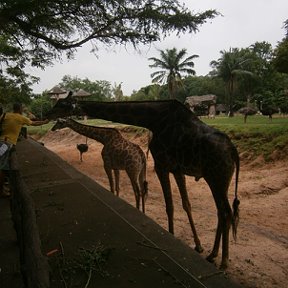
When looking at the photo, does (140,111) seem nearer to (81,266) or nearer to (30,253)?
(81,266)

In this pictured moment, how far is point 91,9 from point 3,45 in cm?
796

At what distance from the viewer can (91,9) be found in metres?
9.63

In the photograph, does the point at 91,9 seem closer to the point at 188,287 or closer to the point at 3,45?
the point at 3,45

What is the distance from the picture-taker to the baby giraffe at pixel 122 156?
22.2 feet

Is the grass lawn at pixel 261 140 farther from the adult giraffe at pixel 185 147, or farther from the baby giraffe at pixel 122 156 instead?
the adult giraffe at pixel 185 147

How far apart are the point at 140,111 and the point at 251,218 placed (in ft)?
14.4

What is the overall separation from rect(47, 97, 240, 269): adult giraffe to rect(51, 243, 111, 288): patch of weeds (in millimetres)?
1684

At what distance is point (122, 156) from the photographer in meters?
6.93

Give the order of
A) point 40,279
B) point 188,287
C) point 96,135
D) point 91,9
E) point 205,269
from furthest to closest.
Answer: point 91,9 < point 96,135 < point 205,269 < point 188,287 < point 40,279

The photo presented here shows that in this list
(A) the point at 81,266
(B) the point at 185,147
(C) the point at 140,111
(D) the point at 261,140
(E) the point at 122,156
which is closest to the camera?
(A) the point at 81,266

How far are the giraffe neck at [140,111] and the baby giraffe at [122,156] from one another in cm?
200

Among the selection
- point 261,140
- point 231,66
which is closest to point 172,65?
point 231,66

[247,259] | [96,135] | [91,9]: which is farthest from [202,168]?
[91,9]

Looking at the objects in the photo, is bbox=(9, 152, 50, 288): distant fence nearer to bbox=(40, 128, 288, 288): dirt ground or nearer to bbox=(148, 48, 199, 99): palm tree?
bbox=(40, 128, 288, 288): dirt ground
